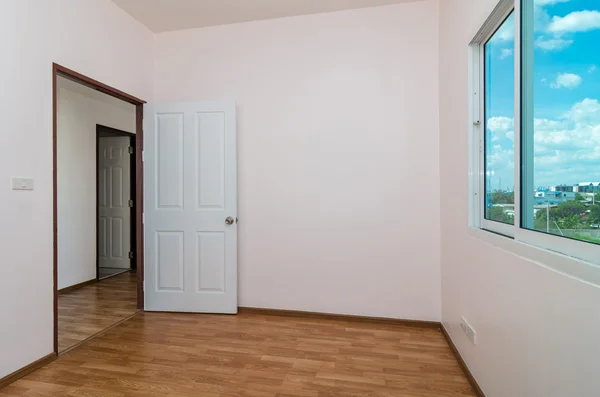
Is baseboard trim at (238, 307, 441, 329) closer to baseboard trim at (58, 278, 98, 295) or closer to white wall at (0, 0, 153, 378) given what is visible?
white wall at (0, 0, 153, 378)

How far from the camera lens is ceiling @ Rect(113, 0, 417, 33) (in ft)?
9.48

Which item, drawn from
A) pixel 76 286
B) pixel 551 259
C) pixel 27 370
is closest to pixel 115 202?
pixel 76 286

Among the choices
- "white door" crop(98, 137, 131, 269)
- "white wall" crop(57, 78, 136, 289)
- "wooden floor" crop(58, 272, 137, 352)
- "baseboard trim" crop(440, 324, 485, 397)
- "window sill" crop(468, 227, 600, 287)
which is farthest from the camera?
"white door" crop(98, 137, 131, 269)

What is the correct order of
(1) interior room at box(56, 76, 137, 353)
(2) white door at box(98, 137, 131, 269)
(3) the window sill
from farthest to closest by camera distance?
(2) white door at box(98, 137, 131, 269) → (1) interior room at box(56, 76, 137, 353) → (3) the window sill

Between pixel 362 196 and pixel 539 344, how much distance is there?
6.19 feet

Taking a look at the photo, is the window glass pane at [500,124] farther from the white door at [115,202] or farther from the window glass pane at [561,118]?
the white door at [115,202]

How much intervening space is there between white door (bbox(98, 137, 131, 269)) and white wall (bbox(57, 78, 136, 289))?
569 mm

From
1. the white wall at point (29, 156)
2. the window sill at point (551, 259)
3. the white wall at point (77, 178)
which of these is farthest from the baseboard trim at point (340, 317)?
the white wall at point (77, 178)

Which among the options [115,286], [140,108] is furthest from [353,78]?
[115,286]


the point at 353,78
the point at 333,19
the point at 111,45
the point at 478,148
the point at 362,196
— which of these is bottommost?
the point at 362,196

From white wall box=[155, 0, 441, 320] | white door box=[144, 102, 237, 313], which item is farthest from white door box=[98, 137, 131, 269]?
white wall box=[155, 0, 441, 320]

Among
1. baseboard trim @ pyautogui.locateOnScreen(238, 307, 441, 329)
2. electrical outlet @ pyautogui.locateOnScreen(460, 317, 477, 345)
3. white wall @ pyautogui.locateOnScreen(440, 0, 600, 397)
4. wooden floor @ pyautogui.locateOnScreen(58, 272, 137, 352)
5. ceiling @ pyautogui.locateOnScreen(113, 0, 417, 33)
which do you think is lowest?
wooden floor @ pyautogui.locateOnScreen(58, 272, 137, 352)

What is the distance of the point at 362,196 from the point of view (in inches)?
118

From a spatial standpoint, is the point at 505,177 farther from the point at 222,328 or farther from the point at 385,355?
the point at 222,328
